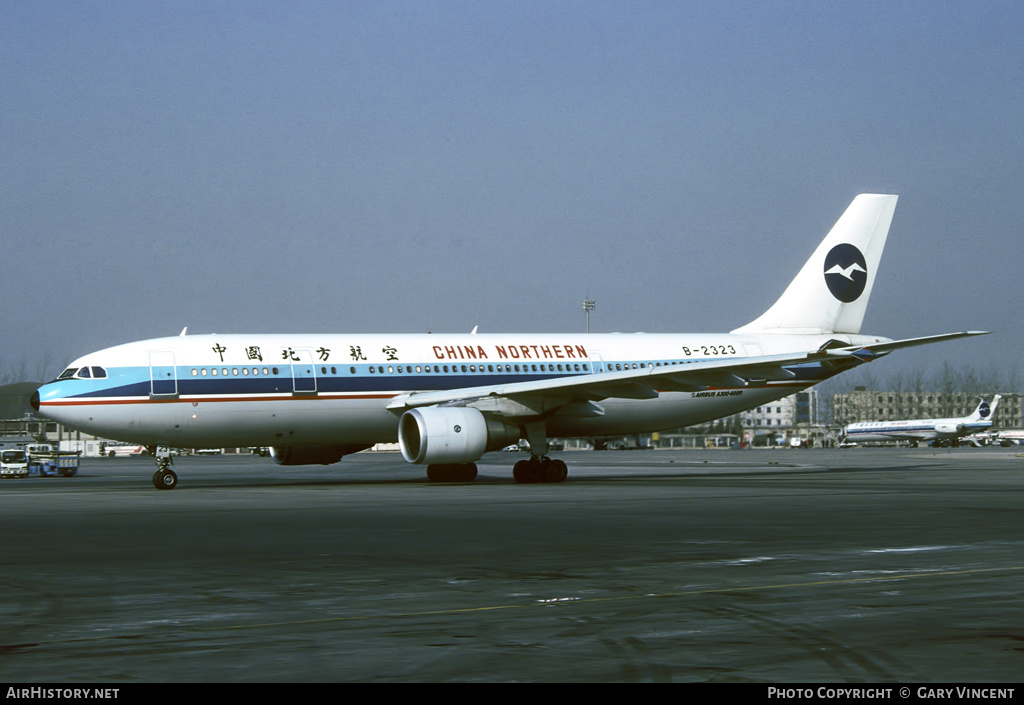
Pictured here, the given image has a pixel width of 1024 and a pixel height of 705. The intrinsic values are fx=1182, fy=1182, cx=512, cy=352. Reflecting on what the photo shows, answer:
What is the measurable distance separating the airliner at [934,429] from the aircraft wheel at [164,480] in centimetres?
9366

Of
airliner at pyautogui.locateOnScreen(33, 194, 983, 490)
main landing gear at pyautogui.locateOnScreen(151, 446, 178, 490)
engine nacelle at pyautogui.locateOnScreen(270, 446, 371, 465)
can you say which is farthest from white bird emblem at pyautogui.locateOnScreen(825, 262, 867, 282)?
main landing gear at pyautogui.locateOnScreen(151, 446, 178, 490)

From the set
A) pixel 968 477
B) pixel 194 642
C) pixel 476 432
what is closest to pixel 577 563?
pixel 194 642

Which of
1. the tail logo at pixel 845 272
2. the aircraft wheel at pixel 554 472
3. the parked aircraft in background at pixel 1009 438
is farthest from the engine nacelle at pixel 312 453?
the parked aircraft in background at pixel 1009 438

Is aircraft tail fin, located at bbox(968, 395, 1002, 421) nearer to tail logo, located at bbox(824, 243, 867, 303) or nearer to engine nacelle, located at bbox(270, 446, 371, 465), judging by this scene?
tail logo, located at bbox(824, 243, 867, 303)

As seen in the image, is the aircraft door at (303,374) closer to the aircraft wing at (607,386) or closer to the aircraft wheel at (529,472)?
the aircraft wing at (607,386)

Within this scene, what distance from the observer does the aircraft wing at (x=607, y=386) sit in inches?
1191

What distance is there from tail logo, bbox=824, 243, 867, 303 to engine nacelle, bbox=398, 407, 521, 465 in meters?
14.5

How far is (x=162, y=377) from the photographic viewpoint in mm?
29734

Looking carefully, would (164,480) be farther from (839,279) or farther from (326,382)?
(839,279)

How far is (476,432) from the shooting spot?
2981 cm
